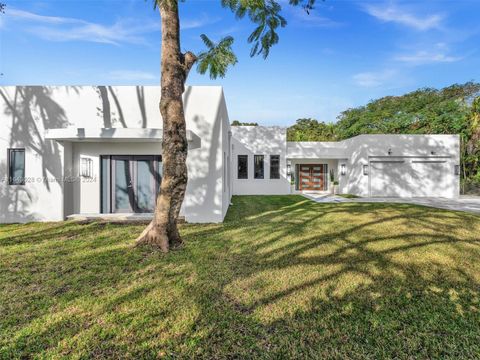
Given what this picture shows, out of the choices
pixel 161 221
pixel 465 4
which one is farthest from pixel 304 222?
pixel 465 4

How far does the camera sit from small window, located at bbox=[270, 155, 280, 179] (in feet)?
59.8

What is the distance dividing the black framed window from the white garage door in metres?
18.5

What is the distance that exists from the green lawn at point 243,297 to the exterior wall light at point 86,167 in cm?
297

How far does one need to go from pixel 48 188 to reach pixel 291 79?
12.6 m

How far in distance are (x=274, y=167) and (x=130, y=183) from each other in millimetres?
11033

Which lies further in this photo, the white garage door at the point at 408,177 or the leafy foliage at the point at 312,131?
the leafy foliage at the point at 312,131

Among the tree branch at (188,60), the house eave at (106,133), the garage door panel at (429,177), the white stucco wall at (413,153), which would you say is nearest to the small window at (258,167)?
the white stucco wall at (413,153)

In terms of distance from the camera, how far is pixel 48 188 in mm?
8734

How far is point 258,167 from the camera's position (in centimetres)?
1833

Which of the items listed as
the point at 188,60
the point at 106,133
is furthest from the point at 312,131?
the point at 188,60

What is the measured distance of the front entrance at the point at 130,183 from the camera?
945 cm

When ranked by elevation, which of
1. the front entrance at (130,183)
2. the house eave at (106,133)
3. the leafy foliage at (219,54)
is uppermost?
the leafy foliage at (219,54)

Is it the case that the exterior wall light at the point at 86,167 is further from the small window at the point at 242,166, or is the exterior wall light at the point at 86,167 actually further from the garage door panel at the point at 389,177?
the garage door panel at the point at 389,177

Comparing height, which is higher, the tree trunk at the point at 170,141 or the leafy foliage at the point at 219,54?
the leafy foliage at the point at 219,54
